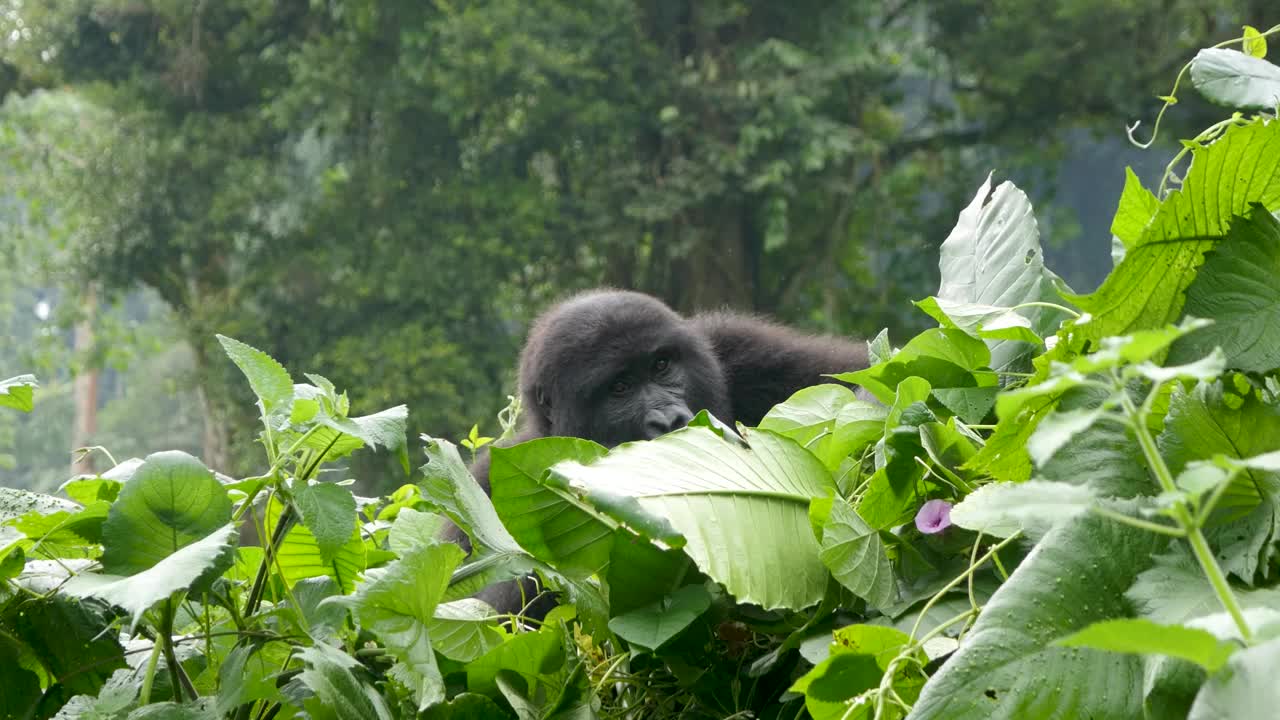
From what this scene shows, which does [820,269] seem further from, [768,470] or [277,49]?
[768,470]

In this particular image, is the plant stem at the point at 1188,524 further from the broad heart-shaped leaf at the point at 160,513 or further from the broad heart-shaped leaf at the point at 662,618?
the broad heart-shaped leaf at the point at 160,513

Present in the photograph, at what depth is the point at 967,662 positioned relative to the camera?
0.58 meters

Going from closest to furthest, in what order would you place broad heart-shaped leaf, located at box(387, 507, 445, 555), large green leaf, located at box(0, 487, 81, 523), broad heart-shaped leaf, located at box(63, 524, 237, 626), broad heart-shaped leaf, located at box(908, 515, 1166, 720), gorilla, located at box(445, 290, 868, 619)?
1. broad heart-shaped leaf, located at box(908, 515, 1166, 720)
2. broad heart-shaped leaf, located at box(63, 524, 237, 626)
3. large green leaf, located at box(0, 487, 81, 523)
4. broad heart-shaped leaf, located at box(387, 507, 445, 555)
5. gorilla, located at box(445, 290, 868, 619)

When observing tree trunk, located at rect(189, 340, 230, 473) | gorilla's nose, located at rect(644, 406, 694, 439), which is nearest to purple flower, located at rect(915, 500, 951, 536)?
gorilla's nose, located at rect(644, 406, 694, 439)

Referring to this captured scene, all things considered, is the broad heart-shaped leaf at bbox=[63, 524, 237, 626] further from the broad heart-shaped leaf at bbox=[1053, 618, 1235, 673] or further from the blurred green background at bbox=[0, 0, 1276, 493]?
the blurred green background at bbox=[0, 0, 1276, 493]

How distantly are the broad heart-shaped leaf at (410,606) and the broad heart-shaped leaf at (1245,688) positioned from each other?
1.39 feet

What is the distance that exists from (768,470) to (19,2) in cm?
1143

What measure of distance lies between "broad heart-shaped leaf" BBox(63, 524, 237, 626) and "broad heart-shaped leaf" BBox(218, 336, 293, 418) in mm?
97

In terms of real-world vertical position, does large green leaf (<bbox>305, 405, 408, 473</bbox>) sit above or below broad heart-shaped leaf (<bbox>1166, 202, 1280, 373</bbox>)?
below

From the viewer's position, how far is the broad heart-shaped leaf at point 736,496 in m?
0.74

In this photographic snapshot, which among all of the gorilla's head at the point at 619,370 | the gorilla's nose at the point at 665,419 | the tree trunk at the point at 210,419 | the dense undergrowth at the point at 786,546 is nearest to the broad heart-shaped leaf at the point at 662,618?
the dense undergrowth at the point at 786,546

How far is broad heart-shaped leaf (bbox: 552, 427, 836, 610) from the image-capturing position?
74cm

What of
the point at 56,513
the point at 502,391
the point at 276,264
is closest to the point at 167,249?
the point at 276,264

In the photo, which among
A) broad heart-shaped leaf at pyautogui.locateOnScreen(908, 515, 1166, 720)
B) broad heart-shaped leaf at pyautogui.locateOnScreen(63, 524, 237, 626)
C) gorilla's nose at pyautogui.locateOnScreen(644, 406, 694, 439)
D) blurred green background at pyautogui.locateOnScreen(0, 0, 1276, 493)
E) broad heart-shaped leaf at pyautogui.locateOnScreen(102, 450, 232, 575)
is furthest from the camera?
blurred green background at pyautogui.locateOnScreen(0, 0, 1276, 493)
